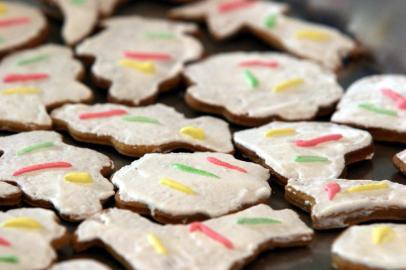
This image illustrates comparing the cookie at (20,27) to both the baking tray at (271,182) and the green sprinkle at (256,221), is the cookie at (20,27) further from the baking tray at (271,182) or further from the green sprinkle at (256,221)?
the green sprinkle at (256,221)

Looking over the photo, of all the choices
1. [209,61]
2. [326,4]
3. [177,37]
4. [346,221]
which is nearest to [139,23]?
[177,37]

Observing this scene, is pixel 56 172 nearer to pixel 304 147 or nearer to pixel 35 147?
pixel 35 147

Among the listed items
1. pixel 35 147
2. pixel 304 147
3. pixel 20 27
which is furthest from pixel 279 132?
pixel 20 27

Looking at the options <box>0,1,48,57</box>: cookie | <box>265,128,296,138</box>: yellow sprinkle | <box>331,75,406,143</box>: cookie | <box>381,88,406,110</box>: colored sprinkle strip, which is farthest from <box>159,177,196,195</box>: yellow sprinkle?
<box>0,1,48,57</box>: cookie

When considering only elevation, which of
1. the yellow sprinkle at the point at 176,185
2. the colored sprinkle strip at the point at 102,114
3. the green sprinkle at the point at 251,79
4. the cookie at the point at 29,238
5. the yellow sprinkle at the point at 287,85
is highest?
the yellow sprinkle at the point at 287,85

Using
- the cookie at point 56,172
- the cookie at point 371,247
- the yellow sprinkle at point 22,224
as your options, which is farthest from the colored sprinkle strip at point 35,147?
the cookie at point 371,247

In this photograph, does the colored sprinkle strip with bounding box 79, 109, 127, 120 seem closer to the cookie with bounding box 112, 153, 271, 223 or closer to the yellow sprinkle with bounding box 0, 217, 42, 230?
the cookie with bounding box 112, 153, 271, 223
